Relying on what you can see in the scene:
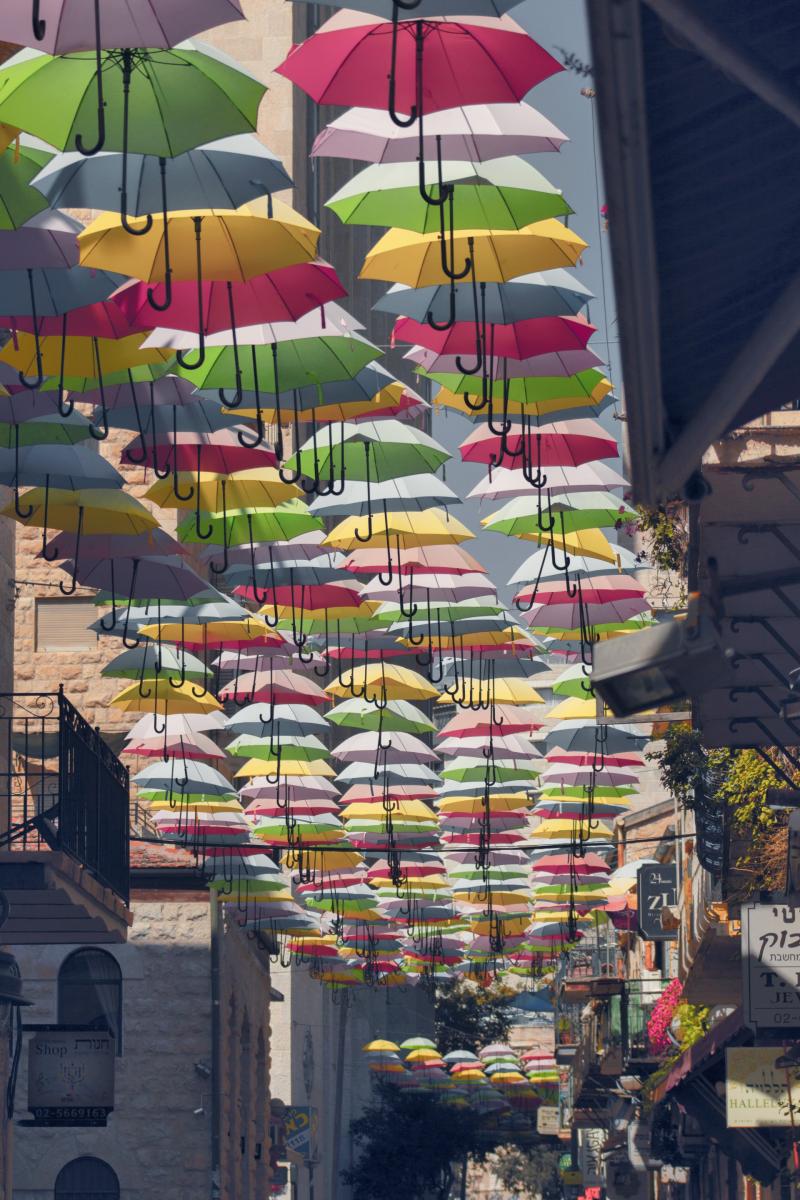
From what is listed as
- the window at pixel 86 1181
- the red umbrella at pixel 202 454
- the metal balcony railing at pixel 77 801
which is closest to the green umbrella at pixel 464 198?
the red umbrella at pixel 202 454

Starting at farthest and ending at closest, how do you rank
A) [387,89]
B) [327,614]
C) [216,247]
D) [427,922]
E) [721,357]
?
[427,922], [327,614], [216,247], [387,89], [721,357]

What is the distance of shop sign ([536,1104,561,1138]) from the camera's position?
90562 mm

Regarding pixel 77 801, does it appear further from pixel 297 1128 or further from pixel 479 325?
pixel 297 1128

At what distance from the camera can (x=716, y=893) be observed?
23.8 metres

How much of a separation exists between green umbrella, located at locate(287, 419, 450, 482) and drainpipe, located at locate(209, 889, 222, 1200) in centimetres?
1754

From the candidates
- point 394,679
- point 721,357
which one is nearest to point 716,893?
point 394,679

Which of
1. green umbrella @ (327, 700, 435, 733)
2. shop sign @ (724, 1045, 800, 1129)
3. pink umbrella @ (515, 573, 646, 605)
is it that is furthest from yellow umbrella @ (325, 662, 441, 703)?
shop sign @ (724, 1045, 800, 1129)

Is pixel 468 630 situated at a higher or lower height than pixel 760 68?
higher

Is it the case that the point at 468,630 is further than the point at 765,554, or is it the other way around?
the point at 468,630

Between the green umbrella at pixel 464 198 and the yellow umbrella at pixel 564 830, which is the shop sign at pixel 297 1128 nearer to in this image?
the yellow umbrella at pixel 564 830

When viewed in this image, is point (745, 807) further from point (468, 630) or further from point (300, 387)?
point (300, 387)

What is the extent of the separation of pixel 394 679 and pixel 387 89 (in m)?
13.9

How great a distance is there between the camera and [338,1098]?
208ft

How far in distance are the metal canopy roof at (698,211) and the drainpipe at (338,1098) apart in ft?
190
